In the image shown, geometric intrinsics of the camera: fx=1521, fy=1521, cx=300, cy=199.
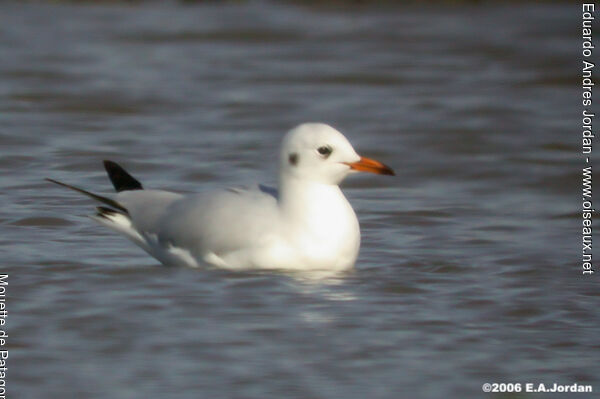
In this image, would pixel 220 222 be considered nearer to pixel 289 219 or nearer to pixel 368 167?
pixel 289 219

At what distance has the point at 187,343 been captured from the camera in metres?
5.82

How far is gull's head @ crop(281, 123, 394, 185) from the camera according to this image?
6.75m

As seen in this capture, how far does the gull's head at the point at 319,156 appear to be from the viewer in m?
6.75

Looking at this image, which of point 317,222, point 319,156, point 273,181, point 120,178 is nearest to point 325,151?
point 319,156

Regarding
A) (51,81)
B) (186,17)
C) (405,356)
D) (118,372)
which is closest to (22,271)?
(118,372)

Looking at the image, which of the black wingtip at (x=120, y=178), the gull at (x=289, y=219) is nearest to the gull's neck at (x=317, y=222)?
the gull at (x=289, y=219)

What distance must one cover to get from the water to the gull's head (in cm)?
50

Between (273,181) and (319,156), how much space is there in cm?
256

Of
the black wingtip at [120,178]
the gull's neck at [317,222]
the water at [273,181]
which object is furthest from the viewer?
the black wingtip at [120,178]

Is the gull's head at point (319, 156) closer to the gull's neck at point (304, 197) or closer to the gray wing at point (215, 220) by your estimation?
the gull's neck at point (304, 197)

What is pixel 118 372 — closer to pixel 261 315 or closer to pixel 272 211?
pixel 261 315

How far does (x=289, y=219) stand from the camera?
6.73 m

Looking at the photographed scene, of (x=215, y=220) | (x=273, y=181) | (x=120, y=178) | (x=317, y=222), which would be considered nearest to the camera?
(x=317, y=222)

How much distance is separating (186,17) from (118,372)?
35.7 feet
